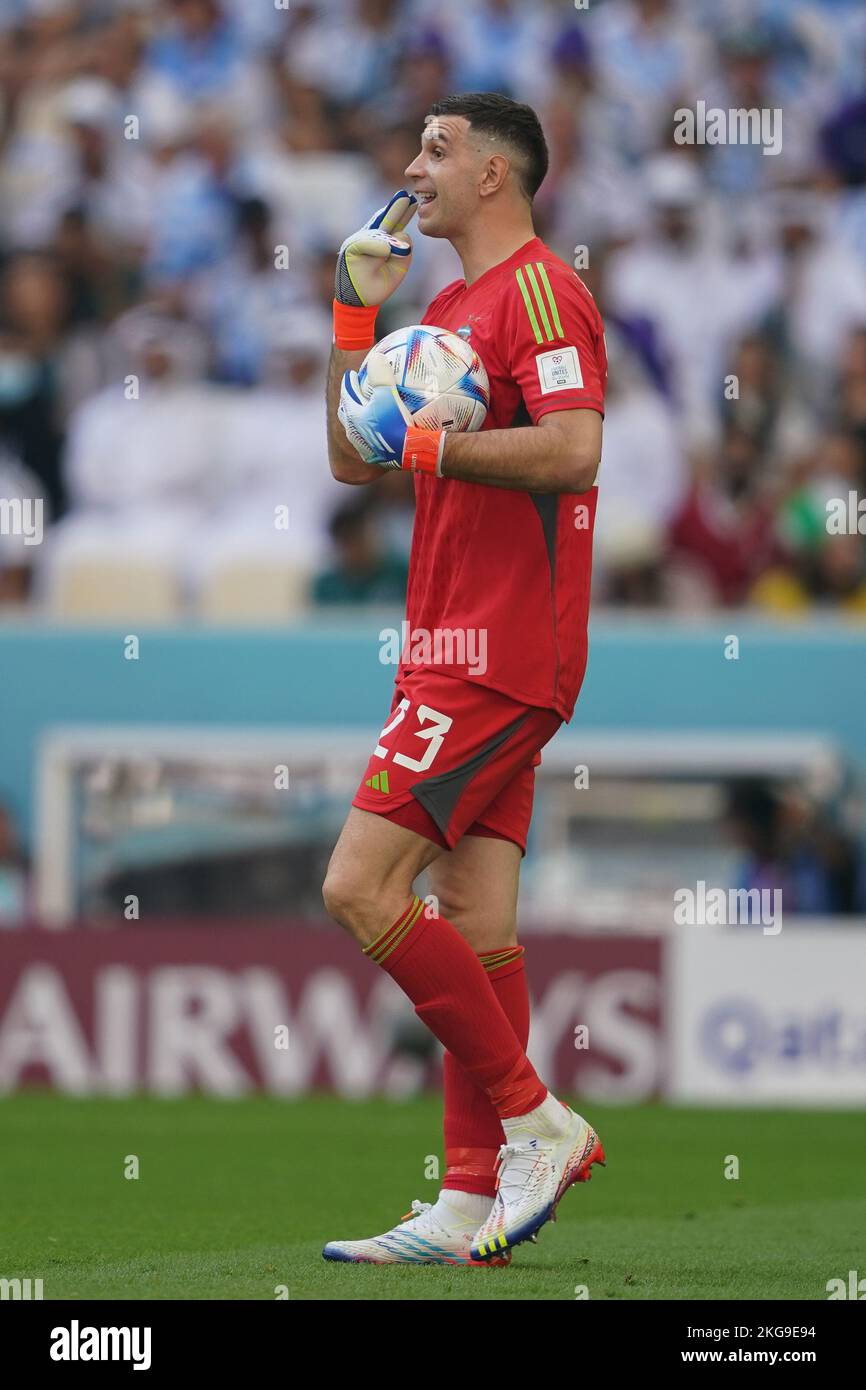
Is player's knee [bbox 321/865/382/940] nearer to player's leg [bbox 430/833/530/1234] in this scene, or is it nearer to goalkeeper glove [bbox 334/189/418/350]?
player's leg [bbox 430/833/530/1234]

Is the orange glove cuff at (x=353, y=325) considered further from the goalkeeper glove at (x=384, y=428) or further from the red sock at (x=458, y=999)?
the red sock at (x=458, y=999)

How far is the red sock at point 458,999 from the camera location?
5445mm

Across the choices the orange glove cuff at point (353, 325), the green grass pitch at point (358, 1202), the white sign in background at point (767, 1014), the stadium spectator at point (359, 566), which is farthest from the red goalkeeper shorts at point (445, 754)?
the stadium spectator at point (359, 566)

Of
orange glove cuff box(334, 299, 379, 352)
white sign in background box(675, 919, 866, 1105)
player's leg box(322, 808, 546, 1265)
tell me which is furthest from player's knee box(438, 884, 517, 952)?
white sign in background box(675, 919, 866, 1105)

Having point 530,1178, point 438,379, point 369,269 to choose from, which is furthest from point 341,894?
point 369,269

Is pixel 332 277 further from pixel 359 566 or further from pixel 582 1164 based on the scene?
pixel 582 1164

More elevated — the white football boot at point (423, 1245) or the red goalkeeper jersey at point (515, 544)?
the red goalkeeper jersey at point (515, 544)

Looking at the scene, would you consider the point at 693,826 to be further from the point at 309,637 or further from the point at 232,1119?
the point at 232,1119

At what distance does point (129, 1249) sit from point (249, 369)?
28.7 feet

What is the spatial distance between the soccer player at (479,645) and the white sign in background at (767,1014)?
6.04 meters

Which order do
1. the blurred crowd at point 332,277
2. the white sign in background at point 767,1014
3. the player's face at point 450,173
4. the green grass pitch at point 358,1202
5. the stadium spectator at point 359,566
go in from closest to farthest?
the green grass pitch at point 358,1202 → the player's face at point 450,173 → the white sign in background at point 767,1014 → the stadium spectator at point 359,566 → the blurred crowd at point 332,277

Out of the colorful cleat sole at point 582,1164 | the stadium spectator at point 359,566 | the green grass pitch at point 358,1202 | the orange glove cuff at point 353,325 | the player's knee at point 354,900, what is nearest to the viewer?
the green grass pitch at point 358,1202

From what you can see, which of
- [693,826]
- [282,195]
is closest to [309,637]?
[693,826]

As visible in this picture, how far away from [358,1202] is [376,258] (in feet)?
9.66
